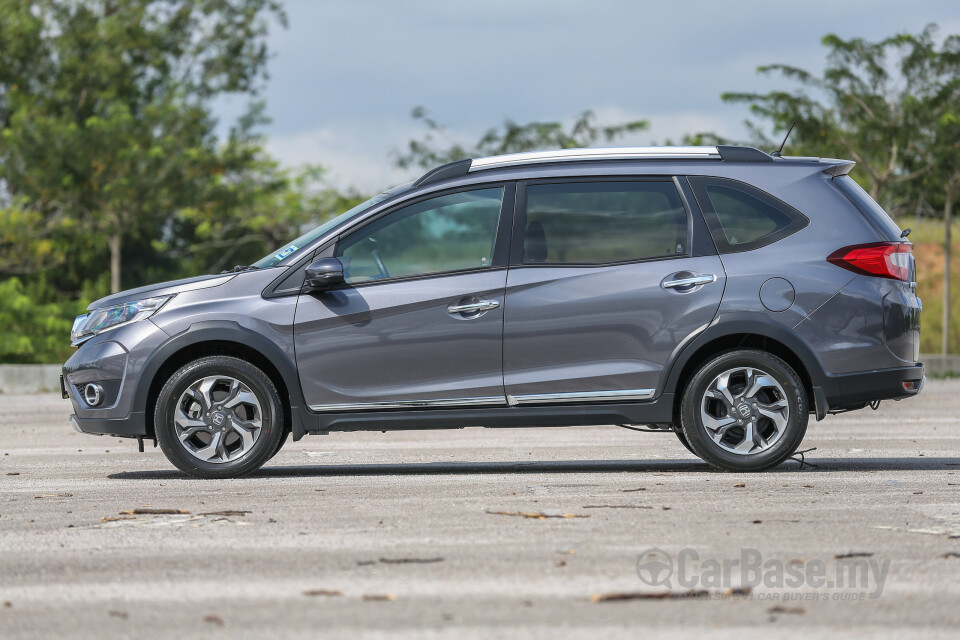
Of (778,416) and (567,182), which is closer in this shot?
(778,416)

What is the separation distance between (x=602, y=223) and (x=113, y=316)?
304cm

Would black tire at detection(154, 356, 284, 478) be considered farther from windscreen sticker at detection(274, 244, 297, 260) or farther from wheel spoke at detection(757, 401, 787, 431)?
wheel spoke at detection(757, 401, 787, 431)

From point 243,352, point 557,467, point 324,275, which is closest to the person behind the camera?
point 324,275

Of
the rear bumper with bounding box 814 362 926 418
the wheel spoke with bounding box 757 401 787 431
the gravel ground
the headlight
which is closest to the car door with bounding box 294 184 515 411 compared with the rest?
the gravel ground

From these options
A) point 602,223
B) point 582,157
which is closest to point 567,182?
point 582,157

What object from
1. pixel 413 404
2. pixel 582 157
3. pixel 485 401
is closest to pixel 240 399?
pixel 413 404

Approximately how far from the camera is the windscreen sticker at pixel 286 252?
7957 millimetres

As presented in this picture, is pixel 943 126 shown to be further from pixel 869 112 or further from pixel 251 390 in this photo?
pixel 251 390

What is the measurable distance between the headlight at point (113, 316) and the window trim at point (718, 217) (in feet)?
10.8

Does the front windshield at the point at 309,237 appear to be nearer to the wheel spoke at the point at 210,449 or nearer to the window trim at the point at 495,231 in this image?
the window trim at the point at 495,231

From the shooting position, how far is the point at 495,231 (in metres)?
7.95

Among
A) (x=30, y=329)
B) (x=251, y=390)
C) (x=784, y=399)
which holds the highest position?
(x=30, y=329)

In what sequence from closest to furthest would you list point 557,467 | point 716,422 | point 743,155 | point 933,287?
1. point 716,422
2. point 743,155
3. point 557,467
4. point 933,287

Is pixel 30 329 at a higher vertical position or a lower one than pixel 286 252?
lower
